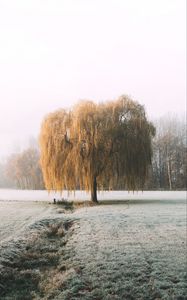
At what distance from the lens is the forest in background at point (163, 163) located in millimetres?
61091

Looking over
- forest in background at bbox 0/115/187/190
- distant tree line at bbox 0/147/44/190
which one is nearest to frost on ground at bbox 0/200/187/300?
forest in background at bbox 0/115/187/190

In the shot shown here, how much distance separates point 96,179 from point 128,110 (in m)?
6.18

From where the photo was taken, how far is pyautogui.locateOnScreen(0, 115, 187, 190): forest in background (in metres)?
61.1

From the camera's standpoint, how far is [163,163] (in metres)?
63.2

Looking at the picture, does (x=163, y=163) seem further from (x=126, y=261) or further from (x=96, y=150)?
(x=126, y=261)

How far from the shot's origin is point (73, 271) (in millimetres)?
8898

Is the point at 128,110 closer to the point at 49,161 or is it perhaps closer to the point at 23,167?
the point at 49,161

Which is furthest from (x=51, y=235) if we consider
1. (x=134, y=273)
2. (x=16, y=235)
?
(x=134, y=273)

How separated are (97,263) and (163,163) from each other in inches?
2168

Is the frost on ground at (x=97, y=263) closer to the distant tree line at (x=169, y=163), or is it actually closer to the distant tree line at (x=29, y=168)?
the distant tree line at (x=169, y=163)

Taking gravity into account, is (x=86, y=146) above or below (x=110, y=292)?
above

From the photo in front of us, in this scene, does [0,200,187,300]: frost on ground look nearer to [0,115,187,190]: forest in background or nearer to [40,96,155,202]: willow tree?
[40,96,155,202]: willow tree

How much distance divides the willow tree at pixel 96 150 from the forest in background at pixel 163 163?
27.8m

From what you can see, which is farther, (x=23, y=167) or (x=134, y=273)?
(x=23, y=167)
